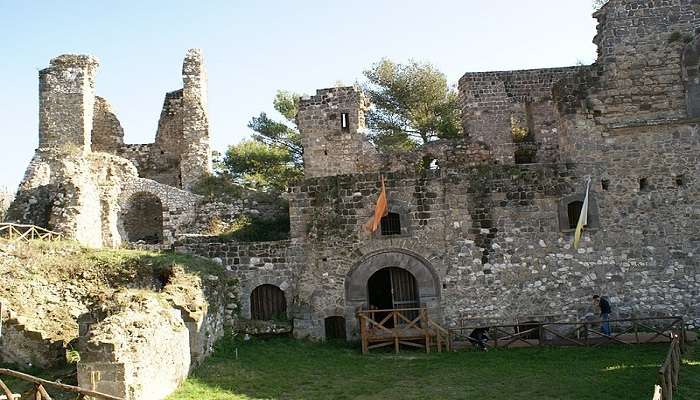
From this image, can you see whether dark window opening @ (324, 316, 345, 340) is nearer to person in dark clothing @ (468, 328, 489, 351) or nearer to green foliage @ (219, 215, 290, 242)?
green foliage @ (219, 215, 290, 242)

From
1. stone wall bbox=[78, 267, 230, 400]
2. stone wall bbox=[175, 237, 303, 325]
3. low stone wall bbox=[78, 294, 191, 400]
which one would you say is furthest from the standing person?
low stone wall bbox=[78, 294, 191, 400]

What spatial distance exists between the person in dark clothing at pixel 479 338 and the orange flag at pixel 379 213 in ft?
12.0

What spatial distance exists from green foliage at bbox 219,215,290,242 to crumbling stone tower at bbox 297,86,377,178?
2163mm

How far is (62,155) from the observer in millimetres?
23781

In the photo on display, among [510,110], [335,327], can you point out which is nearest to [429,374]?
[335,327]

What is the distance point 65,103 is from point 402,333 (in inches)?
600

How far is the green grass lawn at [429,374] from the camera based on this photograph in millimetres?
12563

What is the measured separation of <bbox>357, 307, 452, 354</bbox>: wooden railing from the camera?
55.8 feet

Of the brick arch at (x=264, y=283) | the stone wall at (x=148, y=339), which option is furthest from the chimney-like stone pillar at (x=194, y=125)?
the stone wall at (x=148, y=339)

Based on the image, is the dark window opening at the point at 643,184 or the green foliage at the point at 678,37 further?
the green foliage at the point at 678,37

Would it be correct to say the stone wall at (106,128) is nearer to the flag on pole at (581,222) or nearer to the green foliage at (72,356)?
the green foliage at (72,356)

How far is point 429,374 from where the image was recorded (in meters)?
14.4

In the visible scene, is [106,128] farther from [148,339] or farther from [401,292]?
[148,339]

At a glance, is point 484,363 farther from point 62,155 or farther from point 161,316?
point 62,155
